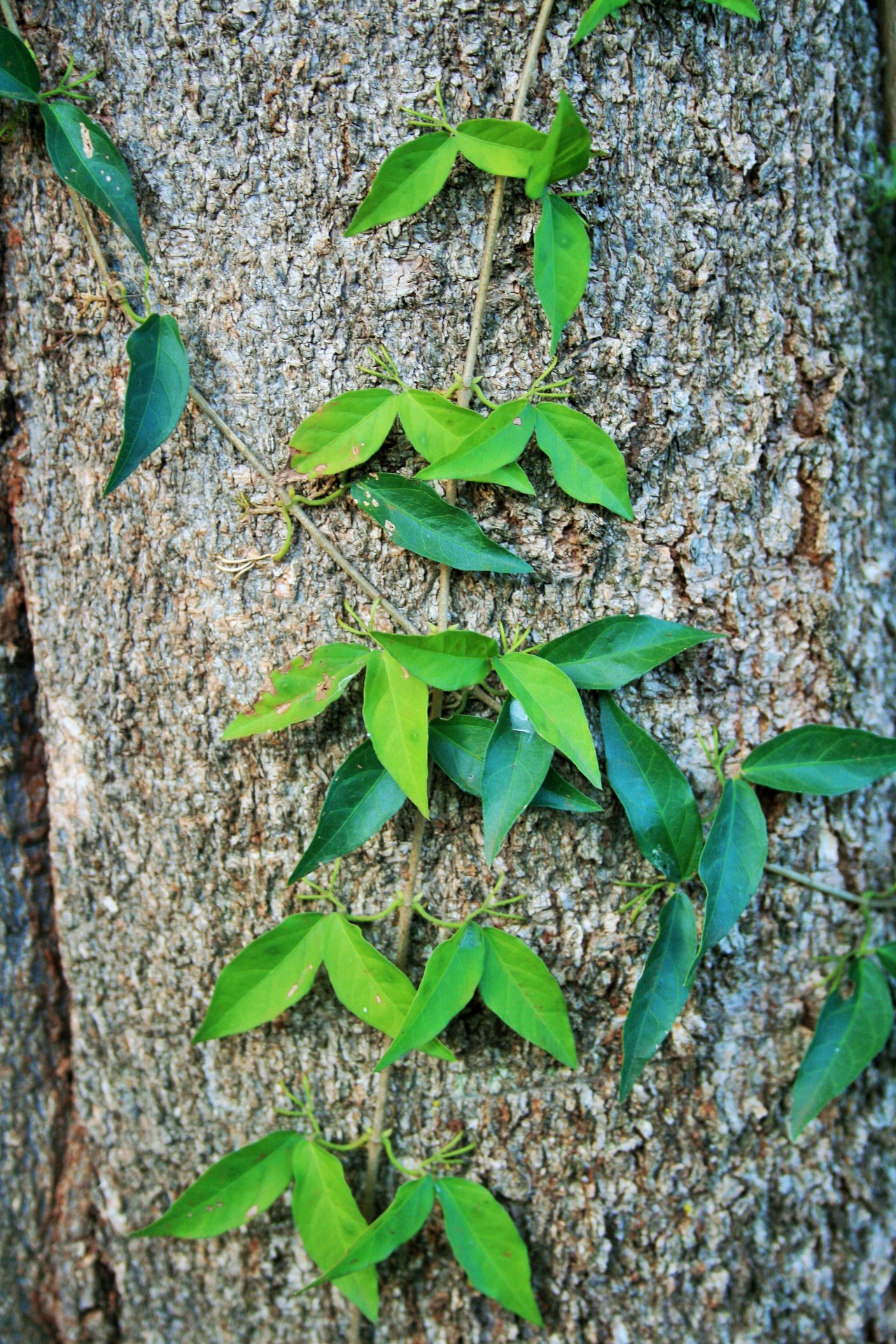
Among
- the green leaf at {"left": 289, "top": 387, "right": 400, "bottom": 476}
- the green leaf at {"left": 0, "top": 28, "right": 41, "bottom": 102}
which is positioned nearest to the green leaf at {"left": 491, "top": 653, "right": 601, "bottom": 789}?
the green leaf at {"left": 289, "top": 387, "right": 400, "bottom": 476}

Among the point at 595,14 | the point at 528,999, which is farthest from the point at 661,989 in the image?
the point at 595,14

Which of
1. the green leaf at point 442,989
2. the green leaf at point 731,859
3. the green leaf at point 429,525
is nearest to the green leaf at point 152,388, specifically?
the green leaf at point 429,525

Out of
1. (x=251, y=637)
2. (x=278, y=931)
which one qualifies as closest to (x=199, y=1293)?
(x=278, y=931)

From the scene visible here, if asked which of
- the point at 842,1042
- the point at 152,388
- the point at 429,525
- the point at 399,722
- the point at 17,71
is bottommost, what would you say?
the point at 842,1042

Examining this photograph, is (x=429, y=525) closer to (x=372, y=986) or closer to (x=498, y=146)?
(x=498, y=146)

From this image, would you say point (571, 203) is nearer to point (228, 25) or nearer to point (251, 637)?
point (228, 25)

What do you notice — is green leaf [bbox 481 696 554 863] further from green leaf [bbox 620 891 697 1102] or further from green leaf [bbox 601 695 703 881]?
green leaf [bbox 620 891 697 1102]

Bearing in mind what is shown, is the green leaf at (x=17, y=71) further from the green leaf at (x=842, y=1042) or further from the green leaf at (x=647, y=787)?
the green leaf at (x=842, y=1042)
